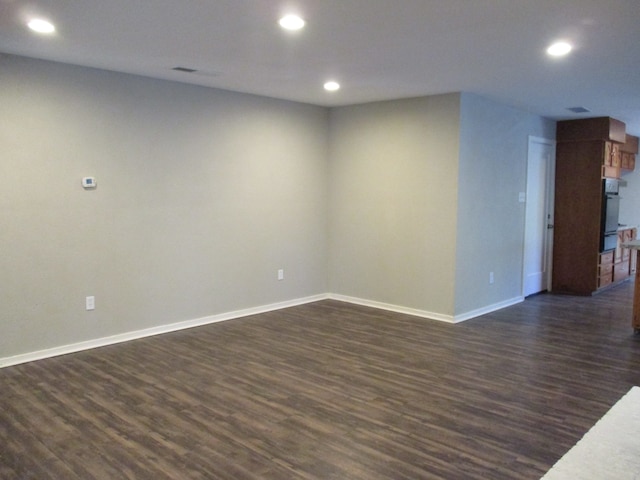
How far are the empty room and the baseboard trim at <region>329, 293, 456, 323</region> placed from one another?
2 centimetres

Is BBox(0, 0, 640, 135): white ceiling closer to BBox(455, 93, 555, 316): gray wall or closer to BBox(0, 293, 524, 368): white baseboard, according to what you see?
BBox(455, 93, 555, 316): gray wall

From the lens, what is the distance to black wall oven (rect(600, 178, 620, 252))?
7.05 metres

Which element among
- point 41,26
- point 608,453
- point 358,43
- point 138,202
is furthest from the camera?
point 138,202

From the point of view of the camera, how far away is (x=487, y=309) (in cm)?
596

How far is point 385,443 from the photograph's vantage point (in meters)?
2.81

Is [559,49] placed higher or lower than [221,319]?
higher

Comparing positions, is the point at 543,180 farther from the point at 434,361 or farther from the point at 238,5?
the point at 238,5

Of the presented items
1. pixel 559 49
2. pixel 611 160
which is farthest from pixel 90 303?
pixel 611 160

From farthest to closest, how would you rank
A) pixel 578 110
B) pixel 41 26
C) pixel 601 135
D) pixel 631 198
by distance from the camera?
pixel 631 198 → pixel 601 135 → pixel 578 110 → pixel 41 26

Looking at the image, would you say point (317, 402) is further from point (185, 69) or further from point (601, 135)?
point (601, 135)

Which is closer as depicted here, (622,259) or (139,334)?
(139,334)

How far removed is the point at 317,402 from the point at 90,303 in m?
2.36

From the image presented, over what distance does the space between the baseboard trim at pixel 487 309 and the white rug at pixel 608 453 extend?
2286 millimetres

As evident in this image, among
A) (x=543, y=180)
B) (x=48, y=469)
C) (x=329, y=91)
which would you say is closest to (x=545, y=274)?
(x=543, y=180)
